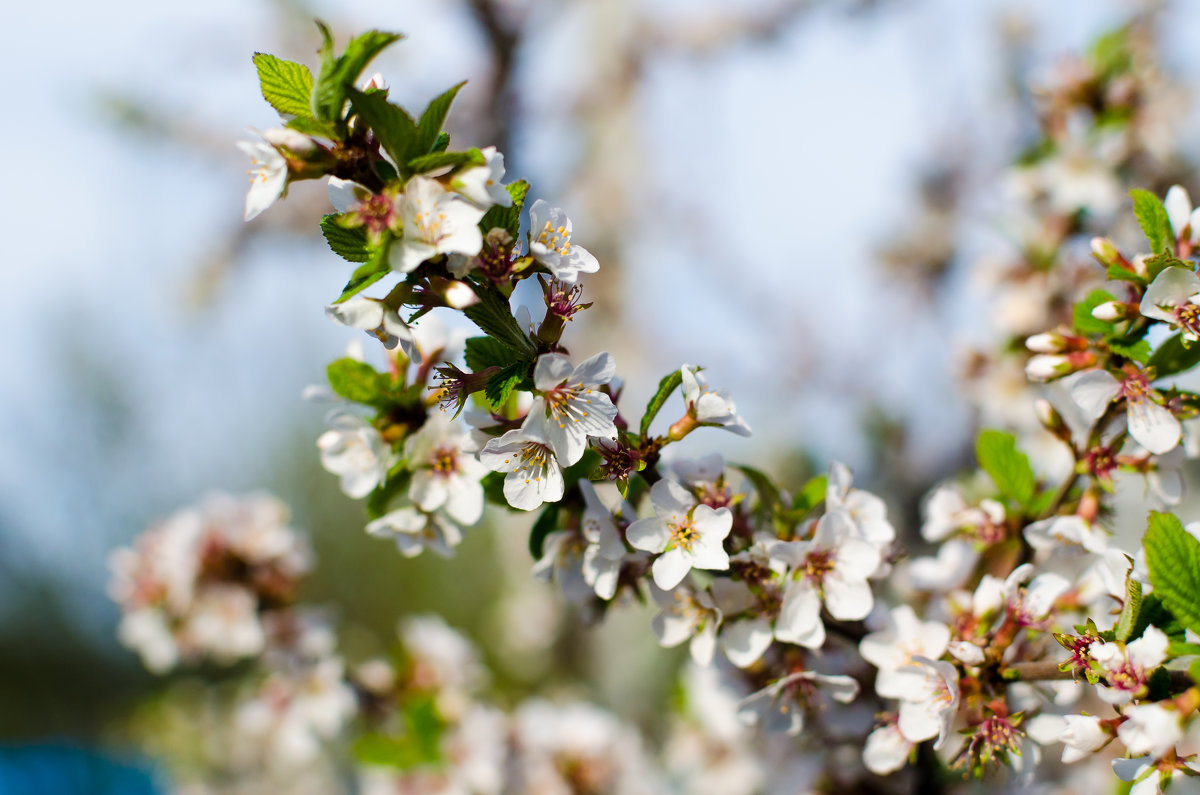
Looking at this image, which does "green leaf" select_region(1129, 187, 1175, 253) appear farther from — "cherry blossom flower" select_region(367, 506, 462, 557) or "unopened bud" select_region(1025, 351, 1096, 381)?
"cherry blossom flower" select_region(367, 506, 462, 557)

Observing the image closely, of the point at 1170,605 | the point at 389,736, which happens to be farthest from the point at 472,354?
the point at 389,736

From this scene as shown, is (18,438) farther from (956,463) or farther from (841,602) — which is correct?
(841,602)

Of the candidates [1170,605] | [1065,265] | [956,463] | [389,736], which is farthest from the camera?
[956,463]

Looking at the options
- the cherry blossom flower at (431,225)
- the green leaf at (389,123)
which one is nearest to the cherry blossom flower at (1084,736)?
the cherry blossom flower at (431,225)

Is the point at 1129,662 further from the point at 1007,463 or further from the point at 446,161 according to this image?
the point at 446,161

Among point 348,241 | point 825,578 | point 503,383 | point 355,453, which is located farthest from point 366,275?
point 825,578

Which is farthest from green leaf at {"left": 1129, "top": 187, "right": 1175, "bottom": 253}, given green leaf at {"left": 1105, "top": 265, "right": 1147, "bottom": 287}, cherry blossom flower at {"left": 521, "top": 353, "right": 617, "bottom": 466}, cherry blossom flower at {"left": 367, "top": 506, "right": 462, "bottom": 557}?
cherry blossom flower at {"left": 367, "top": 506, "right": 462, "bottom": 557}
